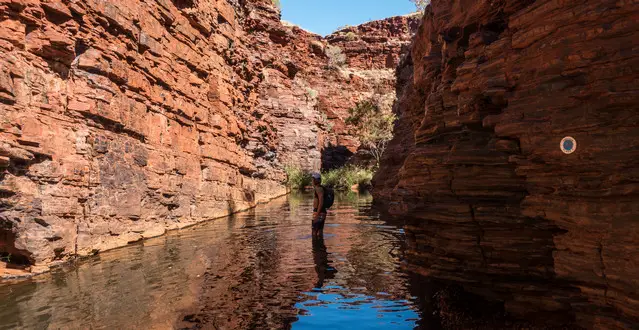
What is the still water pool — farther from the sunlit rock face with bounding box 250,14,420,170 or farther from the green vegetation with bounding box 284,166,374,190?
the sunlit rock face with bounding box 250,14,420,170

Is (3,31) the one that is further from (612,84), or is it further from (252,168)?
(252,168)

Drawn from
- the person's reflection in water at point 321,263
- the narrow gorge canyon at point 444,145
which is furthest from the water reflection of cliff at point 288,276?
the narrow gorge canyon at point 444,145

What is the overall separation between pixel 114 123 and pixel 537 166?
9911mm

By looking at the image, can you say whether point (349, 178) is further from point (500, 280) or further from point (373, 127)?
point (500, 280)

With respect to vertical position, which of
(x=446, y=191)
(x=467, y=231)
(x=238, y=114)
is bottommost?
(x=467, y=231)

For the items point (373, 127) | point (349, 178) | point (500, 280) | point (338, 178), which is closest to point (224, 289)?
point (500, 280)

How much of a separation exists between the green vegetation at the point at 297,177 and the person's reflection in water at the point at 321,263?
29.3m

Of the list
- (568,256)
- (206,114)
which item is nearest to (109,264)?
(568,256)

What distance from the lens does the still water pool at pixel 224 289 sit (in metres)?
5.26

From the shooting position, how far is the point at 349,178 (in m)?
45.1

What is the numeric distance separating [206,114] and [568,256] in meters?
15.5

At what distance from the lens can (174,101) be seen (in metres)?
14.6

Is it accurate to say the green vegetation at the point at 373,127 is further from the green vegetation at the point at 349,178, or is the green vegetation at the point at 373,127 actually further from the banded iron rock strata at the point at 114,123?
the banded iron rock strata at the point at 114,123

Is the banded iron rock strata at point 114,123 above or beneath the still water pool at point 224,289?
above
